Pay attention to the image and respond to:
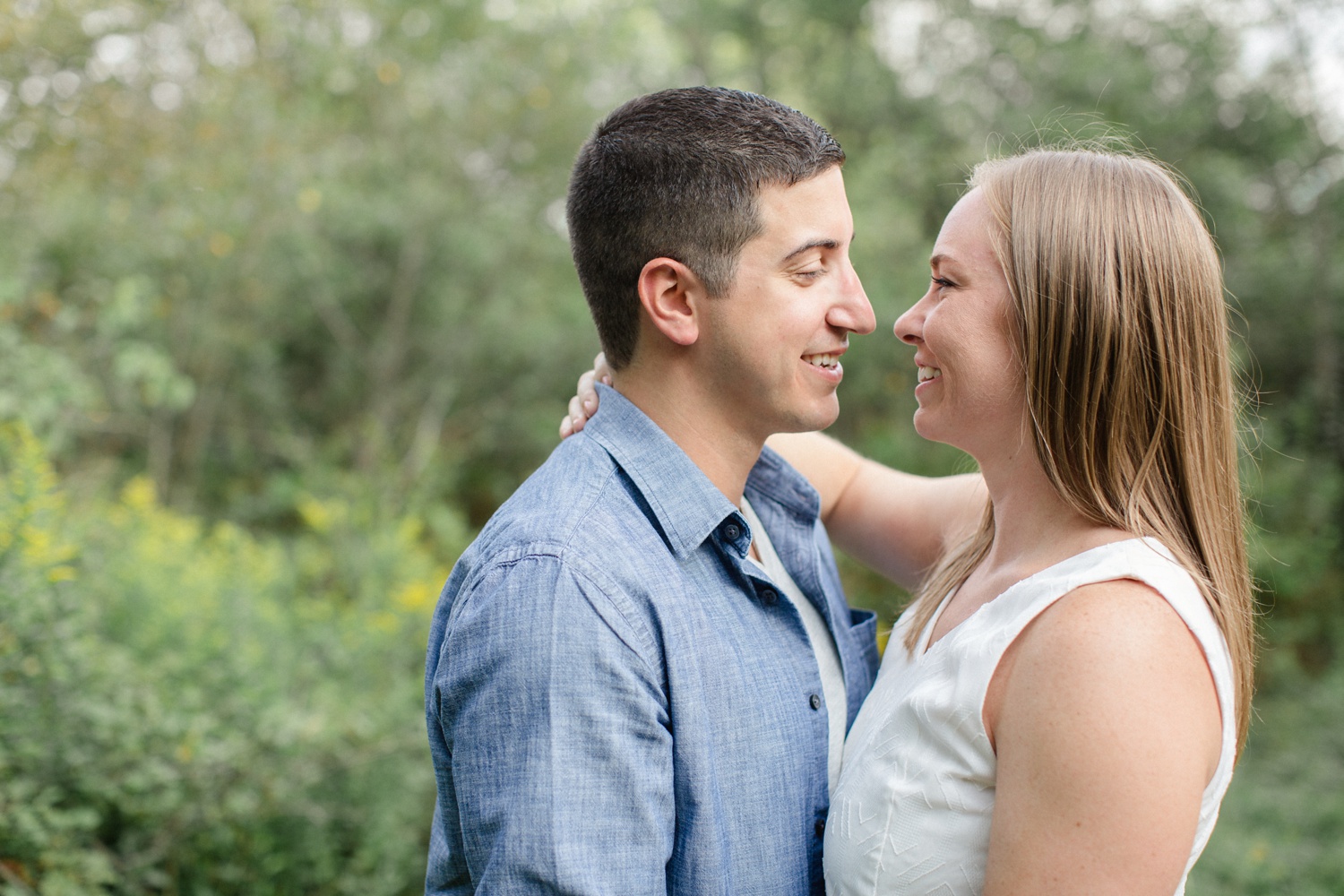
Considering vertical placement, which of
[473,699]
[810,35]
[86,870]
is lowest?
[86,870]

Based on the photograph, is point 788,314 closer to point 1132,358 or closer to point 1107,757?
point 1132,358

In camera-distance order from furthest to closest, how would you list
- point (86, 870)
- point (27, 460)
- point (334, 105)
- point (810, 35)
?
point (810, 35) < point (334, 105) < point (86, 870) < point (27, 460)

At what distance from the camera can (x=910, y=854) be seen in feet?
5.03

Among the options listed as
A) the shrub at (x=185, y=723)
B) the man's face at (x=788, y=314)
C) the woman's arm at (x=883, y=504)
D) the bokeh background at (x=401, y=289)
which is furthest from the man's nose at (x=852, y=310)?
the bokeh background at (x=401, y=289)

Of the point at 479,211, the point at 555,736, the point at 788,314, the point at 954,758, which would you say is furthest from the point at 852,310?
the point at 479,211

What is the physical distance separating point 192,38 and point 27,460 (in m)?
5.71

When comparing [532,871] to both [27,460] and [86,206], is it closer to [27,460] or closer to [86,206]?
[27,460]

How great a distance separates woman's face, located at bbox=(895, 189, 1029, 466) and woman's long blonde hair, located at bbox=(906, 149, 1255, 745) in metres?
0.04

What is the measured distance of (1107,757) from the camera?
4.26 feet

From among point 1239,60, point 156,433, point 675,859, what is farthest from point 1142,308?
point 1239,60

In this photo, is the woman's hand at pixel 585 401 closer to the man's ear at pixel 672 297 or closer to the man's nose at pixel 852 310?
the man's ear at pixel 672 297

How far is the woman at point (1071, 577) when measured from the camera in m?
1.32

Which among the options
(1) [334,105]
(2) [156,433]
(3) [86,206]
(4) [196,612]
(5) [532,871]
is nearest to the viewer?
(5) [532,871]

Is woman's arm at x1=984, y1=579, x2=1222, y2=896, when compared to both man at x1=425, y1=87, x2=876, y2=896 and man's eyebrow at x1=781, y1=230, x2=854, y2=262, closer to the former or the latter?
man at x1=425, y1=87, x2=876, y2=896
